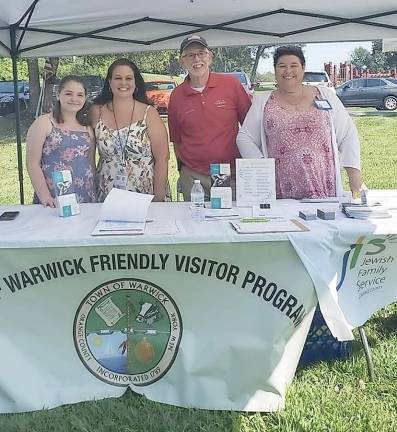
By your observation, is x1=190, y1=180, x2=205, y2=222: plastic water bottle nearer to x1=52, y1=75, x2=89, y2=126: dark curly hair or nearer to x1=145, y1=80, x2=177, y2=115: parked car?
x1=52, y1=75, x2=89, y2=126: dark curly hair

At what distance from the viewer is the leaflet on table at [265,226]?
2.44m

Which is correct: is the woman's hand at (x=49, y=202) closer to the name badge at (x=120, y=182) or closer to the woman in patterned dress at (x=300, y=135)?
the name badge at (x=120, y=182)

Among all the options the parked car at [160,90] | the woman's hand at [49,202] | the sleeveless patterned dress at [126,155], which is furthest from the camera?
the parked car at [160,90]

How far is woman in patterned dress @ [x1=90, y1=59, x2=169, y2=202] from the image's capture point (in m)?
3.28

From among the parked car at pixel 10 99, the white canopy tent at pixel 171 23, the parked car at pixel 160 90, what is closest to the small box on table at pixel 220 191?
the white canopy tent at pixel 171 23

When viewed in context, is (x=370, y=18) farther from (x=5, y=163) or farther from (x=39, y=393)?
(x=5, y=163)

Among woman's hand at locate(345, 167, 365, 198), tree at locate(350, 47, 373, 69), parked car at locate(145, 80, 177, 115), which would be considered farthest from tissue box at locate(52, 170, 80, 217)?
tree at locate(350, 47, 373, 69)

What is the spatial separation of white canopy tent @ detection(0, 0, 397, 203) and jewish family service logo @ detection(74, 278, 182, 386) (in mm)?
2116

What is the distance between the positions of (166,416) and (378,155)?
27.6 feet

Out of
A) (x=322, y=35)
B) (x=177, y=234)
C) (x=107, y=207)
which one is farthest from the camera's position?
(x=322, y=35)

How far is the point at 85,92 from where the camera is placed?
329cm

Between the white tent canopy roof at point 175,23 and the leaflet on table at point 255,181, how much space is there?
4.89ft

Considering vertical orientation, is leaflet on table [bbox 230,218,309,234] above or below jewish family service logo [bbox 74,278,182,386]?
above

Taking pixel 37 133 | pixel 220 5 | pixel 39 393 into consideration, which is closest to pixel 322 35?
pixel 220 5
